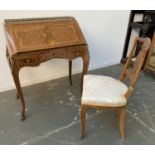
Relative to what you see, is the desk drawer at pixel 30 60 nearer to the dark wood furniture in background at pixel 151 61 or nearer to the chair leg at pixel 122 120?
the chair leg at pixel 122 120

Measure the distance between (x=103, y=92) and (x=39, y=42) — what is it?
757 mm

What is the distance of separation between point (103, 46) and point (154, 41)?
0.77 meters

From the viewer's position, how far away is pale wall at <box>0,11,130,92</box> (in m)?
2.23

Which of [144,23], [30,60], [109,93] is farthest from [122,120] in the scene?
[144,23]

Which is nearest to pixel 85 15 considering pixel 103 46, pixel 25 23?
pixel 103 46

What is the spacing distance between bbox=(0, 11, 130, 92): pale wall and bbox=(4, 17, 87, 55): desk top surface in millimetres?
368

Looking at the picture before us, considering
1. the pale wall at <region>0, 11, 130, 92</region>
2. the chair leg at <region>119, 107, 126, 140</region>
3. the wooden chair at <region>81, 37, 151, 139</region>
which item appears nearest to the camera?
the wooden chair at <region>81, 37, 151, 139</region>

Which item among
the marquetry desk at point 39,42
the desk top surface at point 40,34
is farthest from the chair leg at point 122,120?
the desk top surface at point 40,34

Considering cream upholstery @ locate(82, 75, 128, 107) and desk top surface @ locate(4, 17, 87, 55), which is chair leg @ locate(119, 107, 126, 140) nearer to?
cream upholstery @ locate(82, 75, 128, 107)

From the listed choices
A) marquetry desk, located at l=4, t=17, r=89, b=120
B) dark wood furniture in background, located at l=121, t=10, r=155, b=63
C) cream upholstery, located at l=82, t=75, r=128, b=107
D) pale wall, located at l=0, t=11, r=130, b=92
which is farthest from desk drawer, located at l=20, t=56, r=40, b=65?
dark wood furniture in background, located at l=121, t=10, r=155, b=63

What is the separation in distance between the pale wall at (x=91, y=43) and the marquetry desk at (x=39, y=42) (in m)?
0.38

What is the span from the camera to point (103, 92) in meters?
1.59

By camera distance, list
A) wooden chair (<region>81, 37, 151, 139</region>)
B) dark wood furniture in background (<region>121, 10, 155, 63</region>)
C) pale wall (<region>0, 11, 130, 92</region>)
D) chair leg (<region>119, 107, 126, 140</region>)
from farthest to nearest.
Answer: dark wood furniture in background (<region>121, 10, 155, 63</region>) → pale wall (<region>0, 11, 130, 92</region>) → chair leg (<region>119, 107, 126, 140</region>) → wooden chair (<region>81, 37, 151, 139</region>)

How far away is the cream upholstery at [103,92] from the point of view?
5.02 ft
